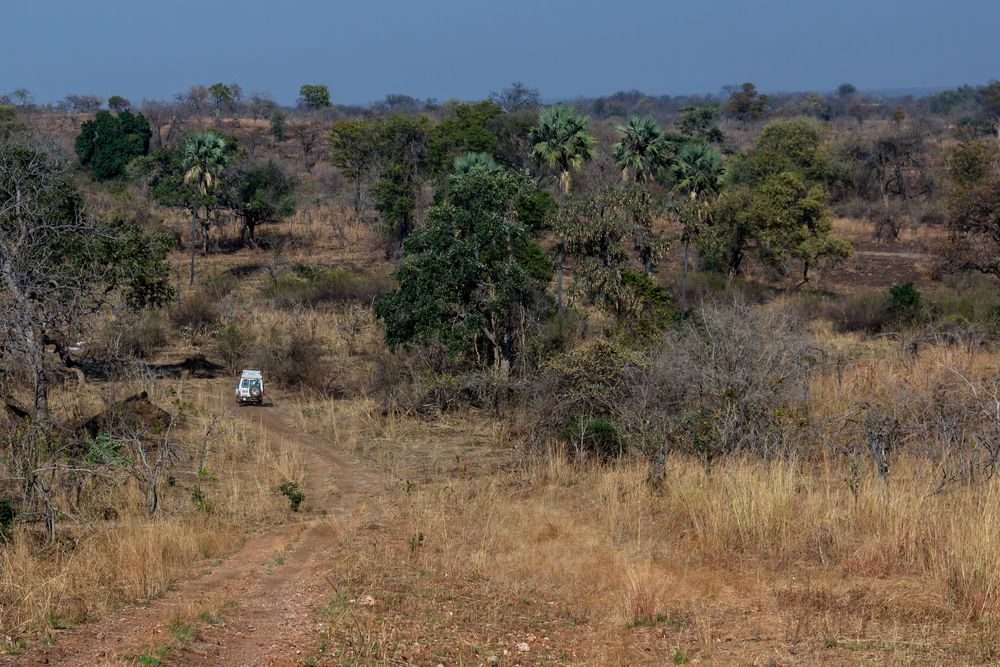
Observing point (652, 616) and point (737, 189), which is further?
point (737, 189)

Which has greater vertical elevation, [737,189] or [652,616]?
[737,189]

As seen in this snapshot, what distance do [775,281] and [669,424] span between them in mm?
28362

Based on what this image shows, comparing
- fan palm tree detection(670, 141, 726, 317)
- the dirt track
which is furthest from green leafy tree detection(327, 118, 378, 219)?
the dirt track

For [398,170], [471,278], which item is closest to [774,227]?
[398,170]

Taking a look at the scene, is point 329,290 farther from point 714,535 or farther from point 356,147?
point 714,535

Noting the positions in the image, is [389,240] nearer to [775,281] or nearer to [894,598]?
[775,281]

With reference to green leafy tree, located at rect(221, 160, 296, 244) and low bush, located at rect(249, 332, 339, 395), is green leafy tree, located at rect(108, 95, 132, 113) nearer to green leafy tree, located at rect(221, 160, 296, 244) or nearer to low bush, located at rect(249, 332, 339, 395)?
green leafy tree, located at rect(221, 160, 296, 244)

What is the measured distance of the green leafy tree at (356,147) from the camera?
162 ft

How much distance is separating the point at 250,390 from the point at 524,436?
6737 mm

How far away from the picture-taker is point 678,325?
21.9 m

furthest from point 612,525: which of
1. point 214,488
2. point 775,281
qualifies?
point 775,281

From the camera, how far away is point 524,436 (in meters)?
16.8

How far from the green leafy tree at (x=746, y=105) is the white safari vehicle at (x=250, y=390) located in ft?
293

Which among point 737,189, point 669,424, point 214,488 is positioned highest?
point 737,189
